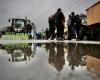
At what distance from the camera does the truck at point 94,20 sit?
2498 cm

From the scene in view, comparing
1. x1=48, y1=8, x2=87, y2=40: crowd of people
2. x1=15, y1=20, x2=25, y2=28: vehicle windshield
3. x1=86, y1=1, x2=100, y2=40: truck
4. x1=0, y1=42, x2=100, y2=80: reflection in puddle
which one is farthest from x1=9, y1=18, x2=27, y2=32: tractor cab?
x1=0, y1=42, x2=100, y2=80: reflection in puddle

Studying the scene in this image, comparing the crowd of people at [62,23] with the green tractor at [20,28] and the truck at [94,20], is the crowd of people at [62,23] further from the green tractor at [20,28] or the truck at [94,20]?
the green tractor at [20,28]

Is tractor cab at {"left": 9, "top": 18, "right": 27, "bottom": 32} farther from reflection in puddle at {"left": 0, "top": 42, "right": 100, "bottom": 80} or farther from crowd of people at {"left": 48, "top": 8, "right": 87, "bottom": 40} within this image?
reflection in puddle at {"left": 0, "top": 42, "right": 100, "bottom": 80}

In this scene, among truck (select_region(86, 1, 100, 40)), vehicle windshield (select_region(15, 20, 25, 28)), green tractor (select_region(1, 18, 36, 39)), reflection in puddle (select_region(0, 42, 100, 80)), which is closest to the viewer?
reflection in puddle (select_region(0, 42, 100, 80))

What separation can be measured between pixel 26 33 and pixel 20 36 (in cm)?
296

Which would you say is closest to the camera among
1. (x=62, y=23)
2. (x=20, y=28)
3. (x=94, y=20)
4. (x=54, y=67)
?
(x=54, y=67)

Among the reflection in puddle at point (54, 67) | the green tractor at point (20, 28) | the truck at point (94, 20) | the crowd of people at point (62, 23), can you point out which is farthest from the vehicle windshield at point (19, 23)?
the reflection in puddle at point (54, 67)

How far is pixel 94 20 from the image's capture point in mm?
27547

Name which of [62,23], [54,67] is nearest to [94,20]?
[62,23]

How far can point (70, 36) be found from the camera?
22.1 metres

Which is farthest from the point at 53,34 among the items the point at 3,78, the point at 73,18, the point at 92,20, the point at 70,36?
the point at 3,78

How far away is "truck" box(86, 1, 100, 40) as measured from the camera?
25.0 m

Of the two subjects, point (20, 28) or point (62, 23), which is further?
point (20, 28)

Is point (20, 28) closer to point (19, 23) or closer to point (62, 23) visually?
point (19, 23)
